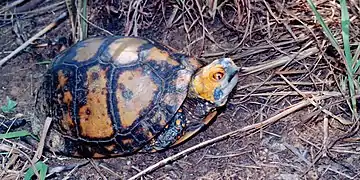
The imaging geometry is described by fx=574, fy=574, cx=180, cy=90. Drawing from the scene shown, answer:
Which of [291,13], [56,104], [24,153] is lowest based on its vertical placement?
[24,153]

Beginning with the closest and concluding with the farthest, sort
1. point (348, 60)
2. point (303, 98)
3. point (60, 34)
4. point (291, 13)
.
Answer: point (348, 60)
point (303, 98)
point (291, 13)
point (60, 34)

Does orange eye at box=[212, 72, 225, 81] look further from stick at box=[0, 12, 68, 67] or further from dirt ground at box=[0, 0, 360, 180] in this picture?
stick at box=[0, 12, 68, 67]

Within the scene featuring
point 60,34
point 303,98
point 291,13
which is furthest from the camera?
point 60,34

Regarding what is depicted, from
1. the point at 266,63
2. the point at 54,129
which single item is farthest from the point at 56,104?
the point at 266,63

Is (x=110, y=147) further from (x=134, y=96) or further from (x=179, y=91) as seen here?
(x=179, y=91)

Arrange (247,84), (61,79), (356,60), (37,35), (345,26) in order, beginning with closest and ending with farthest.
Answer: (345,26), (356,60), (61,79), (247,84), (37,35)

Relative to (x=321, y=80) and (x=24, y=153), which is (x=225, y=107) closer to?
(x=321, y=80)

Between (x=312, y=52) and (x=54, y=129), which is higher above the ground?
(x=312, y=52)

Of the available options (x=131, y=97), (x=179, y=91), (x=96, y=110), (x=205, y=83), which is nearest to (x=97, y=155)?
(x=96, y=110)
